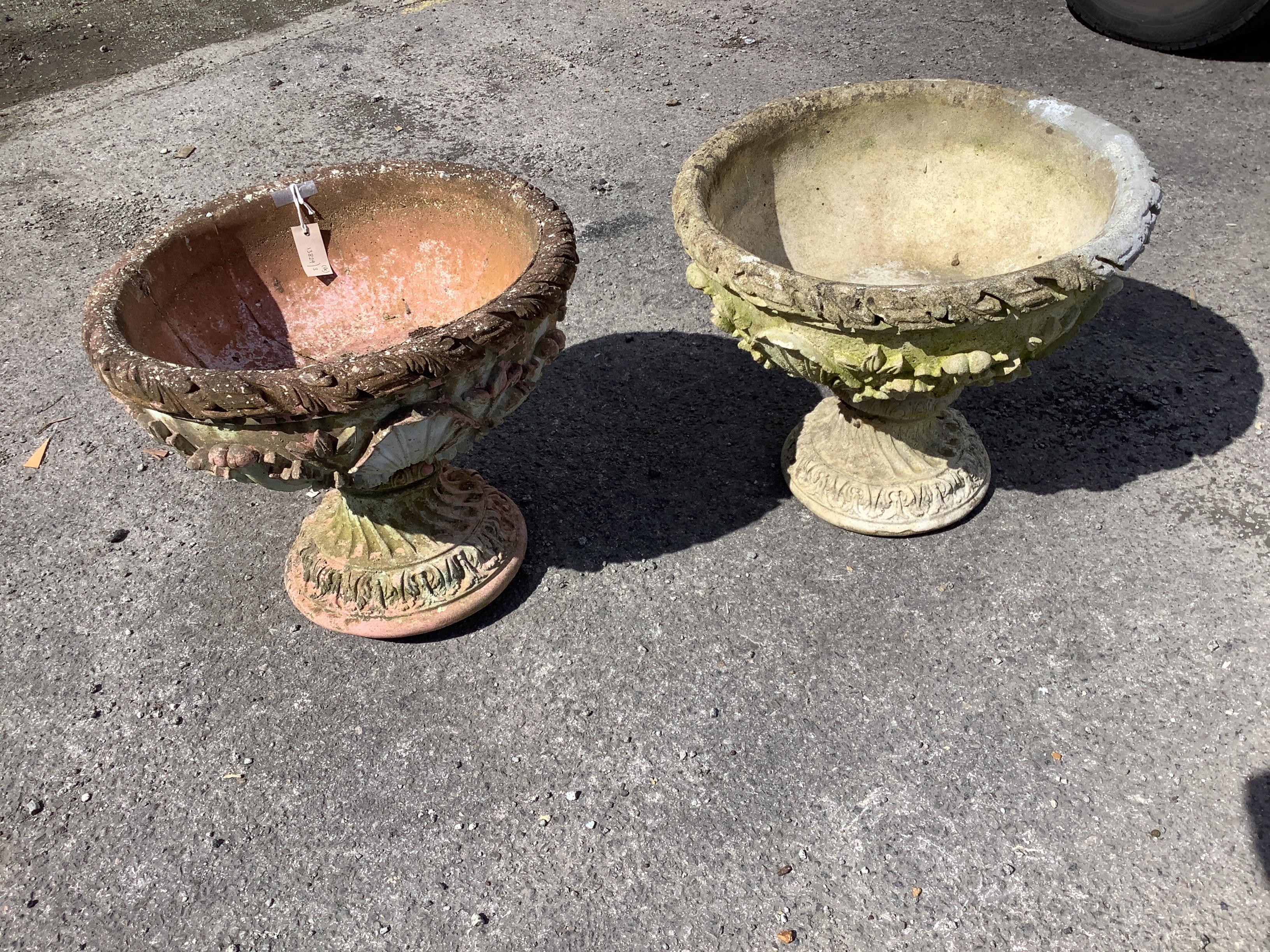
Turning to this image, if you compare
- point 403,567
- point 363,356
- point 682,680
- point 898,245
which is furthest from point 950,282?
point 403,567

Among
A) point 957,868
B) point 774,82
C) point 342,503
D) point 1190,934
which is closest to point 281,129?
point 774,82

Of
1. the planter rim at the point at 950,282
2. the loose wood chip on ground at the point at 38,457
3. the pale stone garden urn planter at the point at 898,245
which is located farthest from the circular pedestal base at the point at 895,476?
the loose wood chip on ground at the point at 38,457

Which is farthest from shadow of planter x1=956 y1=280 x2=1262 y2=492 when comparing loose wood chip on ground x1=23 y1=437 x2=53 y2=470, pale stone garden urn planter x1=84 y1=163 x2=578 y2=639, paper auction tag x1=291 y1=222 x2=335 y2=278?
loose wood chip on ground x1=23 y1=437 x2=53 y2=470

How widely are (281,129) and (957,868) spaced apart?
15.9 feet

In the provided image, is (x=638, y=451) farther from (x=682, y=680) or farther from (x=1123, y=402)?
(x=1123, y=402)

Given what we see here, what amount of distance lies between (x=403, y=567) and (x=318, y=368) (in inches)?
33.5

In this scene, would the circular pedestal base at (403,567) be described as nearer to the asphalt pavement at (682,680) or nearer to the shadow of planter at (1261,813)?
the asphalt pavement at (682,680)

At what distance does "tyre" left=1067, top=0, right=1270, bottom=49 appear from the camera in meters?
4.50

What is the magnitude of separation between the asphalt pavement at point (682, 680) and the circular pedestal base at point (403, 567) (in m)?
0.09

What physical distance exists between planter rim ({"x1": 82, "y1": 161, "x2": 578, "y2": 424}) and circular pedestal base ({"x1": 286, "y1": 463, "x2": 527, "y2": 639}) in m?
0.59

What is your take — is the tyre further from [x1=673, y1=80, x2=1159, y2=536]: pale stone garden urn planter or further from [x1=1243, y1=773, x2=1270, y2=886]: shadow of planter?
[x1=1243, y1=773, x2=1270, y2=886]: shadow of planter

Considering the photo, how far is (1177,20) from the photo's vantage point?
4695mm

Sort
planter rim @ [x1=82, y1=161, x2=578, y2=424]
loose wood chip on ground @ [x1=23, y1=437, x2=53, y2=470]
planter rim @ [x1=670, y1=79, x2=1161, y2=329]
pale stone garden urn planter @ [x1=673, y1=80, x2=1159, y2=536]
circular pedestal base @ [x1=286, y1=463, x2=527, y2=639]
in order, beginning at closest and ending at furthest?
planter rim @ [x1=82, y1=161, x2=578, y2=424]
planter rim @ [x1=670, y1=79, x2=1161, y2=329]
pale stone garden urn planter @ [x1=673, y1=80, x2=1159, y2=536]
circular pedestal base @ [x1=286, y1=463, x2=527, y2=639]
loose wood chip on ground @ [x1=23, y1=437, x2=53, y2=470]

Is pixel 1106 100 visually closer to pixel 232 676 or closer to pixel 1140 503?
pixel 1140 503
